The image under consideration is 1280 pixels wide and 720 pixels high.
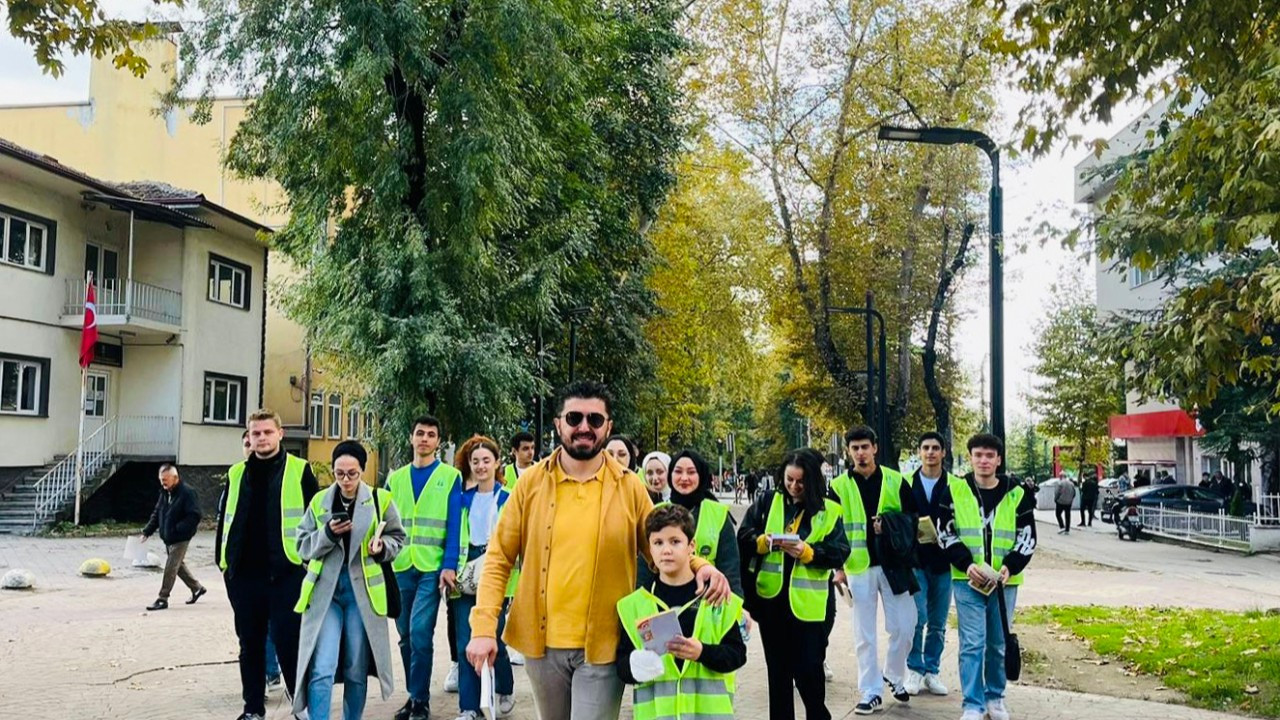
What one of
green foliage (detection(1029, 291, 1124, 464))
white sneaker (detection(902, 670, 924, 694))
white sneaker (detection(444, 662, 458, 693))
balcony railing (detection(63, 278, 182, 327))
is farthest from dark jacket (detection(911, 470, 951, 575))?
green foliage (detection(1029, 291, 1124, 464))

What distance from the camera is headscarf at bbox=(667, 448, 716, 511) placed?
6863 millimetres

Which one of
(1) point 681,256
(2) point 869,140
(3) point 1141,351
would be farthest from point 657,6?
(3) point 1141,351

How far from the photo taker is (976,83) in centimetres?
3316

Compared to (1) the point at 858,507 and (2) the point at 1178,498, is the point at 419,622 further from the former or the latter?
(2) the point at 1178,498

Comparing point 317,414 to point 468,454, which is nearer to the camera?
point 468,454

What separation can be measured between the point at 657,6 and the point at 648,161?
3827 millimetres

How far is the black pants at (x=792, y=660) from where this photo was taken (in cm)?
694

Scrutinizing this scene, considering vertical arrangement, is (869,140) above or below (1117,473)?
above

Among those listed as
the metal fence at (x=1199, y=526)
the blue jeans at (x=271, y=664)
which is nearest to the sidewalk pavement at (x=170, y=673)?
the blue jeans at (x=271, y=664)

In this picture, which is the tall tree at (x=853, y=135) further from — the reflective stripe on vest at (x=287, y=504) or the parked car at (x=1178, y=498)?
the reflective stripe on vest at (x=287, y=504)

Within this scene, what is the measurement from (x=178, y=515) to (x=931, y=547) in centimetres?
980

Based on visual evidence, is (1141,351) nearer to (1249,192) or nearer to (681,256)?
(1249,192)

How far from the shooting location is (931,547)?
8766mm

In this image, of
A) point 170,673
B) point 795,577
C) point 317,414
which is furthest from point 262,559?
point 317,414
